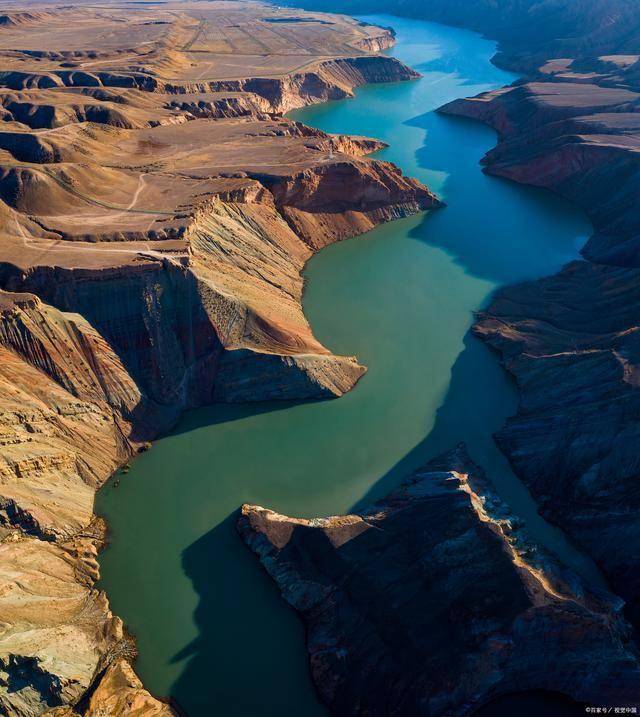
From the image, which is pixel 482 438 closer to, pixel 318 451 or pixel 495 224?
pixel 318 451

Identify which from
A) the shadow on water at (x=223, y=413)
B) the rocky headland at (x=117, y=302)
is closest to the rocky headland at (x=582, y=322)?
the rocky headland at (x=117, y=302)

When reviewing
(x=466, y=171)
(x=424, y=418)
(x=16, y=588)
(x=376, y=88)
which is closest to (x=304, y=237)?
(x=424, y=418)

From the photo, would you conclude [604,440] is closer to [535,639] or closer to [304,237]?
[535,639]

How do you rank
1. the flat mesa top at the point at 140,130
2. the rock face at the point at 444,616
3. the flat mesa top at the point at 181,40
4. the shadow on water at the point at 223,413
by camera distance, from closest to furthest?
1. the rock face at the point at 444,616
2. the shadow on water at the point at 223,413
3. the flat mesa top at the point at 140,130
4. the flat mesa top at the point at 181,40

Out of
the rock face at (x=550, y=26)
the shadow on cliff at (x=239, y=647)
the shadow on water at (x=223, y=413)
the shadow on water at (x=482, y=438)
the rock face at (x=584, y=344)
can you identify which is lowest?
the shadow on cliff at (x=239, y=647)

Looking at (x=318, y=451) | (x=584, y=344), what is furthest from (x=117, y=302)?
(x=584, y=344)

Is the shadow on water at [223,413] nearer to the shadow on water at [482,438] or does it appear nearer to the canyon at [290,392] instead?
the canyon at [290,392]
